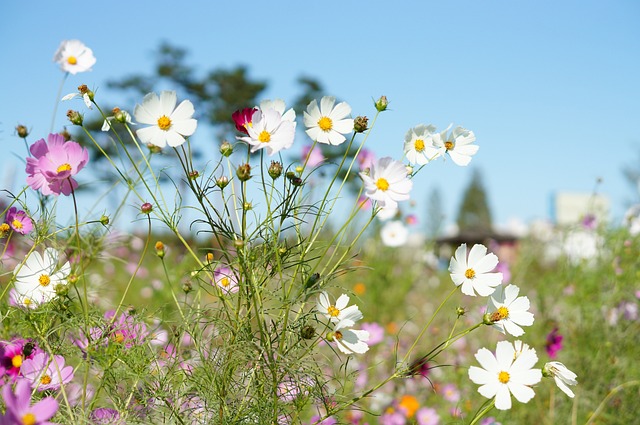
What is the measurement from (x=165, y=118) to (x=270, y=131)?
0.15m

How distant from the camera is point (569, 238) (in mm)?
2842

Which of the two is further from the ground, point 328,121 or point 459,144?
point 328,121

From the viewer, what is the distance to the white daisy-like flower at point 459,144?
100 centimetres

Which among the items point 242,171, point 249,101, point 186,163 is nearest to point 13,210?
point 186,163

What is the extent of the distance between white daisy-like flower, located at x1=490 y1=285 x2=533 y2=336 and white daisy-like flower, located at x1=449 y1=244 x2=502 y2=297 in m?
0.02

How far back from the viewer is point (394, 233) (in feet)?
10.7

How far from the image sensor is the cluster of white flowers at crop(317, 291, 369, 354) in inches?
34.7

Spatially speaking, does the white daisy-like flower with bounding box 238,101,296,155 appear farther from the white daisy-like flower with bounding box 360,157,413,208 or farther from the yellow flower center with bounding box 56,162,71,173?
the yellow flower center with bounding box 56,162,71,173

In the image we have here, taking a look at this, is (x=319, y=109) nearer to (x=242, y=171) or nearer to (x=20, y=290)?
(x=242, y=171)

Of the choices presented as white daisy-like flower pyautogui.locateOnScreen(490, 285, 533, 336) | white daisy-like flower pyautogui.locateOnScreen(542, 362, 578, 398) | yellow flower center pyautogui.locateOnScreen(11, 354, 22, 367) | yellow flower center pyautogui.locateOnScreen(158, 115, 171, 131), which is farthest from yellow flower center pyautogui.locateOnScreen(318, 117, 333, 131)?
→ yellow flower center pyautogui.locateOnScreen(11, 354, 22, 367)

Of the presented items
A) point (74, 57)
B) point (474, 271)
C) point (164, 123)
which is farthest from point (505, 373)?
point (74, 57)

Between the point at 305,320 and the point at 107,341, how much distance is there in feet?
1.07

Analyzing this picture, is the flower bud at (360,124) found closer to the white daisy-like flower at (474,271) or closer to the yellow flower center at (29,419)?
the white daisy-like flower at (474,271)

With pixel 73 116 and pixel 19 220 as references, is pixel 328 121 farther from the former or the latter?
pixel 19 220
